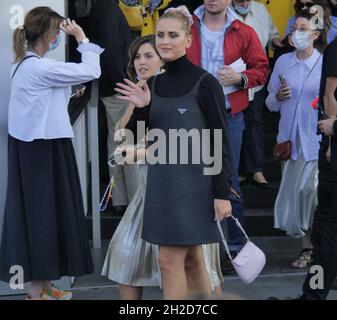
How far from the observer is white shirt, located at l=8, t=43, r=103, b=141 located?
18.6 feet

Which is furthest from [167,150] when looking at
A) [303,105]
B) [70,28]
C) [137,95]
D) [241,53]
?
[303,105]

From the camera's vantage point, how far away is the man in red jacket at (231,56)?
22.4 feet

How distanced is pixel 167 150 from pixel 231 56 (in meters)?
2.01

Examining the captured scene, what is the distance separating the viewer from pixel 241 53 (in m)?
6.96

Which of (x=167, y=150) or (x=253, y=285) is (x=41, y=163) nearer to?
(x=167, y=150)

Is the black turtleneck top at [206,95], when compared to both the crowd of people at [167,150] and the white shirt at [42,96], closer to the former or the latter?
the crowd of people at [167,150]

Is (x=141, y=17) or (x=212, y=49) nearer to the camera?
(x=212, y=49)

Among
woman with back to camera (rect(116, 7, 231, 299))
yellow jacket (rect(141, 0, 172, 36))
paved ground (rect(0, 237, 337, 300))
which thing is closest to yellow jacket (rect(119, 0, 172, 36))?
yellow jacket (rect(141, 0, 172, 36))

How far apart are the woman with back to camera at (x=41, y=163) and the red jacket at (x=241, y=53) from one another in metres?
1.19

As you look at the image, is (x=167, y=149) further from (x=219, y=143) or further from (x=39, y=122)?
(x=39, y=122)

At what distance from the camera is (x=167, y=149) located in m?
5.06

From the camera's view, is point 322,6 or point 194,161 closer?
point 194,161

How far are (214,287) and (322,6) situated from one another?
10.6 ft
